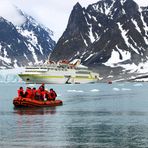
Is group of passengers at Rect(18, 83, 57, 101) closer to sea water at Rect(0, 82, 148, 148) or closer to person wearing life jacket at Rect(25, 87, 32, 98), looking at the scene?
person wearing life jacket at Rect(25, 87, 32, 98)

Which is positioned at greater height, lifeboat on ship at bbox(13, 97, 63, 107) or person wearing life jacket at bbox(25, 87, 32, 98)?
person wearing life jacket at bbox(25, 87, 32, 98)

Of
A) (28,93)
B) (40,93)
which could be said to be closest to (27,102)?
(28,93)

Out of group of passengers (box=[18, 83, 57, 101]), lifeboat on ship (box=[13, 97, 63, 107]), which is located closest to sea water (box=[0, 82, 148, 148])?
lifeboat on ship (box=[13, 97, 63, 107])

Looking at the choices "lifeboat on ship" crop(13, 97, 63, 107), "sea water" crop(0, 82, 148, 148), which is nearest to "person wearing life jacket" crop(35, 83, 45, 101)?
"lifeboat on ship" crop(13, 97, 63, 107)

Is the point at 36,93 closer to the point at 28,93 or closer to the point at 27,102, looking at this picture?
the point at 28,93

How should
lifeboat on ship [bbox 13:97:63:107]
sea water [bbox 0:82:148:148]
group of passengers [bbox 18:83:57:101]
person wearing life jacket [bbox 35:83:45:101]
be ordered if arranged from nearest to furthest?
sea water [bbox 0:82:148:148] → lifeboat on ship [bbox 13:97:63:107] → group of passengers [bbox 18:83:57:101] → person wearing life jacket [bbox 35:83:45:101]

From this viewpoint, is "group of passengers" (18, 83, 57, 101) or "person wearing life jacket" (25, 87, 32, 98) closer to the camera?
"person wearing life jacket" (25, 87, 32, 98)

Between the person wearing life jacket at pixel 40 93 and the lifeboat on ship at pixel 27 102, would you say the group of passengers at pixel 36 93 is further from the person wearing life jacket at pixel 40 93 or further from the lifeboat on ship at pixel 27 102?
the lifeboat on ship at pixel 27 102

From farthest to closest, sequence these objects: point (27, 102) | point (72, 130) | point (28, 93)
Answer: point (28, 93) → point (27, 102) → point (72, 130)

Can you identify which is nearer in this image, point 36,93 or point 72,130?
point 72,130

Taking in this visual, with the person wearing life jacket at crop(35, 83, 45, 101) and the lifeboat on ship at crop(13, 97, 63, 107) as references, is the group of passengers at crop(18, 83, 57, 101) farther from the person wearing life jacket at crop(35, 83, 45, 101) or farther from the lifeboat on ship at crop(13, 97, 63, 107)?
the lifeboat on ship at crop(13, 97, 63, 107)

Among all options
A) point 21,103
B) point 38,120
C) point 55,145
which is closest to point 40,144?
point 55,145

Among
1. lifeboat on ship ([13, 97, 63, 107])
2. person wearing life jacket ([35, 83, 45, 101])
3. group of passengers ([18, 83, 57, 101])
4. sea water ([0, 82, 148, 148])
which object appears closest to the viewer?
sea water ([0, 82, 148, 148])

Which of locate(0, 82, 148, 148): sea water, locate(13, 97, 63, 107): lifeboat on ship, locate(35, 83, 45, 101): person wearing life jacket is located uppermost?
locate(35, 83, 45, 101): person wearing life jacket
